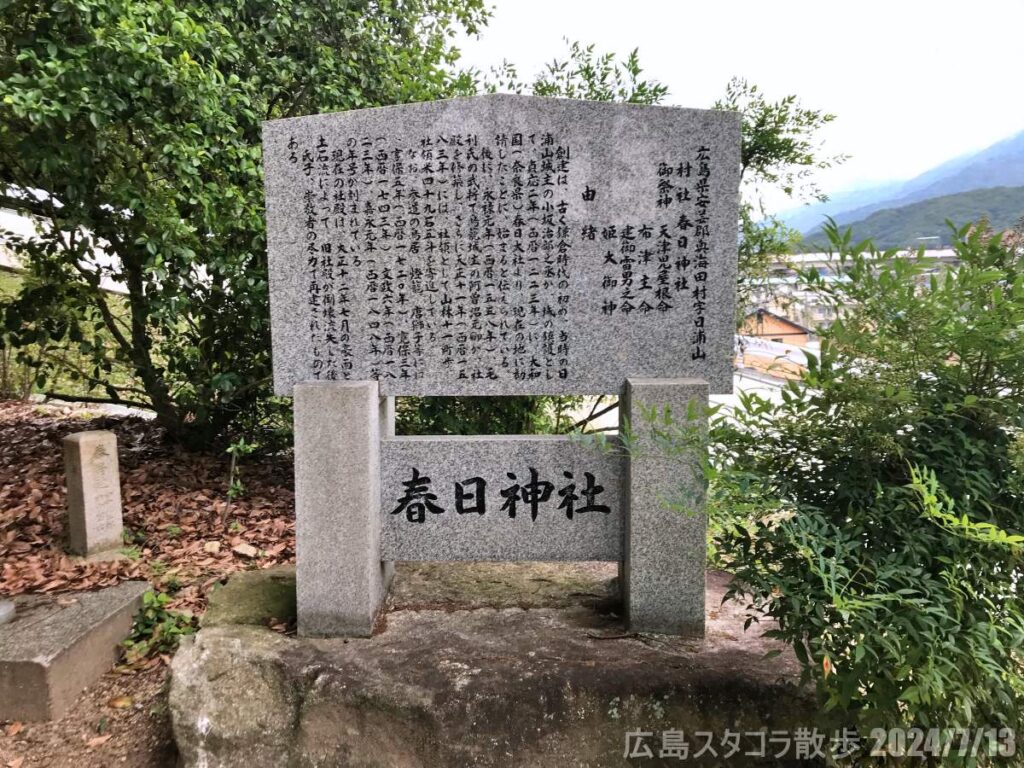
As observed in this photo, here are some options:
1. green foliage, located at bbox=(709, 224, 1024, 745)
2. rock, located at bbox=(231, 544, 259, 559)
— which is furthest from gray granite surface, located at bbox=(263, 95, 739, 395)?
→ rock, located at bbox=(231, 544, 259, 559)

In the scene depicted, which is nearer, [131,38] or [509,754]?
[509,754]

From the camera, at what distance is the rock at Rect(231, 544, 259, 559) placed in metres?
4.83

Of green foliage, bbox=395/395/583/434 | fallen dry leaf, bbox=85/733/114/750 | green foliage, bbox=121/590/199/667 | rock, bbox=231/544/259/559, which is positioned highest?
green foliage, bbox=395/395/583/434

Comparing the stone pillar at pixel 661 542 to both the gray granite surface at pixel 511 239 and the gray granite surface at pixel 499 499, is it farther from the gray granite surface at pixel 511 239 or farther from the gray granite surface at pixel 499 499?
the gray granite surface at pixel 511 239

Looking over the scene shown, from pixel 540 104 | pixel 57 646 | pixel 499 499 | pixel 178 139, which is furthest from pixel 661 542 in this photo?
pixel 178 139

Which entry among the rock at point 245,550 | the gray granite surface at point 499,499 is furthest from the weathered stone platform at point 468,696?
the rock at point 245,550

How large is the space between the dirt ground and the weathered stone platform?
1.69 ft

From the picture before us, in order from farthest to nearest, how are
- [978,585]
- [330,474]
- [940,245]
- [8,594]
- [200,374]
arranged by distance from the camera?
[200,374] → [8,594] → [330,474] → [940,245] → [978,585]

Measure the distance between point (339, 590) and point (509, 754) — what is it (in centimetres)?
114

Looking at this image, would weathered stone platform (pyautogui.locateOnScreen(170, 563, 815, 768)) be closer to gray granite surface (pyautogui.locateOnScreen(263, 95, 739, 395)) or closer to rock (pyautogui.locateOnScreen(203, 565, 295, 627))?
rock (pyautogui.locateOnScreen(203, 565, 295, 627))

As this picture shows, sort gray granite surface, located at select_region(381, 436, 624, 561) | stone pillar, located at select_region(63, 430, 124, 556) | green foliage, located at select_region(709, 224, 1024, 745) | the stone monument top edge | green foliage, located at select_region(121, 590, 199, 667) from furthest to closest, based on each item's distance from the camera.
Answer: stone pillar, located at select_region(63, 430, 124, 556) → green foliage, located at select_region(121, 590, 199, 667) → gray granite surface, located at select_region(381, 436, 624, 561) → the stone monument top edge → green foliage, located at select_region(709, 224, 1024, 745)

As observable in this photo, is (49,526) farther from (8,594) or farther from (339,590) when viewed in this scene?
(339,590)

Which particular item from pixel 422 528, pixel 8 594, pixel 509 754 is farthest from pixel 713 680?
pixel 8 594

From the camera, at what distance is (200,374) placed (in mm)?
5633
